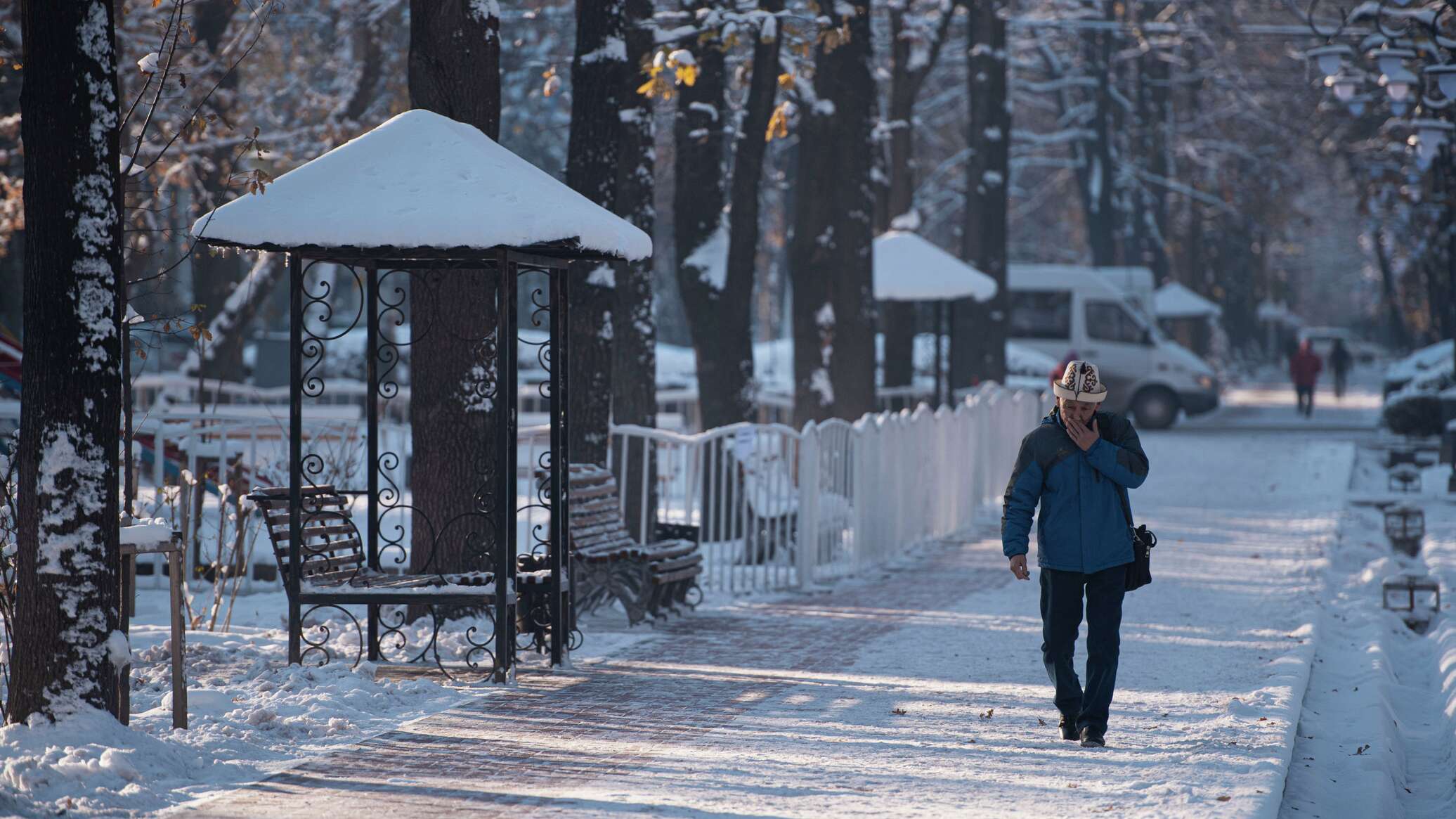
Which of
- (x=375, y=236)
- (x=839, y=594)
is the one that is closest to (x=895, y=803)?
(x=375, y=236)

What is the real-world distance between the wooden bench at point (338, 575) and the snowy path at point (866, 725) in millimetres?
674

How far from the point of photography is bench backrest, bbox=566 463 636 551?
10352 millimetres

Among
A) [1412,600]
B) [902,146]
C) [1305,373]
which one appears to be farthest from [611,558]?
[1305,373]

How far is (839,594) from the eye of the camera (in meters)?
12.5

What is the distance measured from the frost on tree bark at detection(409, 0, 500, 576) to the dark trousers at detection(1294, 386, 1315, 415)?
93.5ft

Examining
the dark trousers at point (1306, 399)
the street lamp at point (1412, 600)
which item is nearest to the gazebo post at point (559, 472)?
the street lamp at point (1412, 600)

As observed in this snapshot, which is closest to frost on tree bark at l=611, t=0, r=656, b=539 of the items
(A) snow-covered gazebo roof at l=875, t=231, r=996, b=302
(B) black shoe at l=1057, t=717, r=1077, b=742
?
(B) black shoe at l=1057, t=717, r=1077, b=742

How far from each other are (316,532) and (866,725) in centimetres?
322

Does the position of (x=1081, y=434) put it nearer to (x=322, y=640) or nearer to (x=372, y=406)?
(x=372, y=406)

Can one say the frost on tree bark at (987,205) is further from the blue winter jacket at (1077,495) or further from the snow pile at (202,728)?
the blue winter jacket at (1077,495)

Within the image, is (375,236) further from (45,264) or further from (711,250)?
(711,250)

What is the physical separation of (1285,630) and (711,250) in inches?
235

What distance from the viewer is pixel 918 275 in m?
19.4

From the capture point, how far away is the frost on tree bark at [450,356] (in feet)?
33.2
